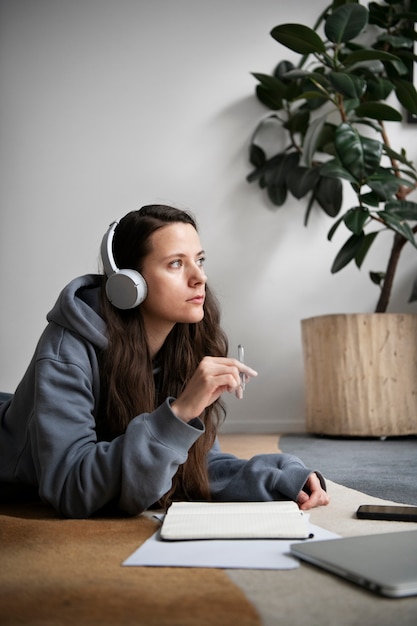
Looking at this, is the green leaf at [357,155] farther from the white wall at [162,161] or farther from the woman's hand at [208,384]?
the woman's hand at [208,384]

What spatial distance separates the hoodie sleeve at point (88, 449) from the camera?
3.63 feet

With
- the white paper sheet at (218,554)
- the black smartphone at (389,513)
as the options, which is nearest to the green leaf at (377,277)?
the black smartphone at (389,513)

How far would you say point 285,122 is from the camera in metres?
3.28

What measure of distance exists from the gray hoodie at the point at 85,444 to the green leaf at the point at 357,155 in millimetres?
1433

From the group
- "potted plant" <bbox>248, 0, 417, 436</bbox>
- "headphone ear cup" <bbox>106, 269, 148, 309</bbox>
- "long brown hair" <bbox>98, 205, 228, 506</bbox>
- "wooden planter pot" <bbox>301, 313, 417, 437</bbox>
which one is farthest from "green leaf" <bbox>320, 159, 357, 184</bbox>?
"headphone ear cup" <bbox>106, 269, 148, 309</bbox>

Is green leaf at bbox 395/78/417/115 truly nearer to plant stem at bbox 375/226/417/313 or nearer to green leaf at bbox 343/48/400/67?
green leaf at bbox 343/48/400/67

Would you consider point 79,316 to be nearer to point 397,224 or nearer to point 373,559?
point 373,559

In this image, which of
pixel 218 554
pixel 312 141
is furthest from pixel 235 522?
pixel 312 141

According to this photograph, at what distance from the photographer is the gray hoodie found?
3.65 feet

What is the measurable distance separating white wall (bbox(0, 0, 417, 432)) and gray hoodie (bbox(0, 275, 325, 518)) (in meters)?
2.00

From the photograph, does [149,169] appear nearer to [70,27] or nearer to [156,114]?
[156,114]

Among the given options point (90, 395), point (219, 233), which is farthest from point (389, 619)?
point (219, 233)

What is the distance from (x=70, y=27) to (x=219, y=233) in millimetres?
1205

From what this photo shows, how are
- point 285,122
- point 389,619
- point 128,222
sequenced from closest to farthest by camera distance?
point 389,619 < point 128,222 < point 285,122
